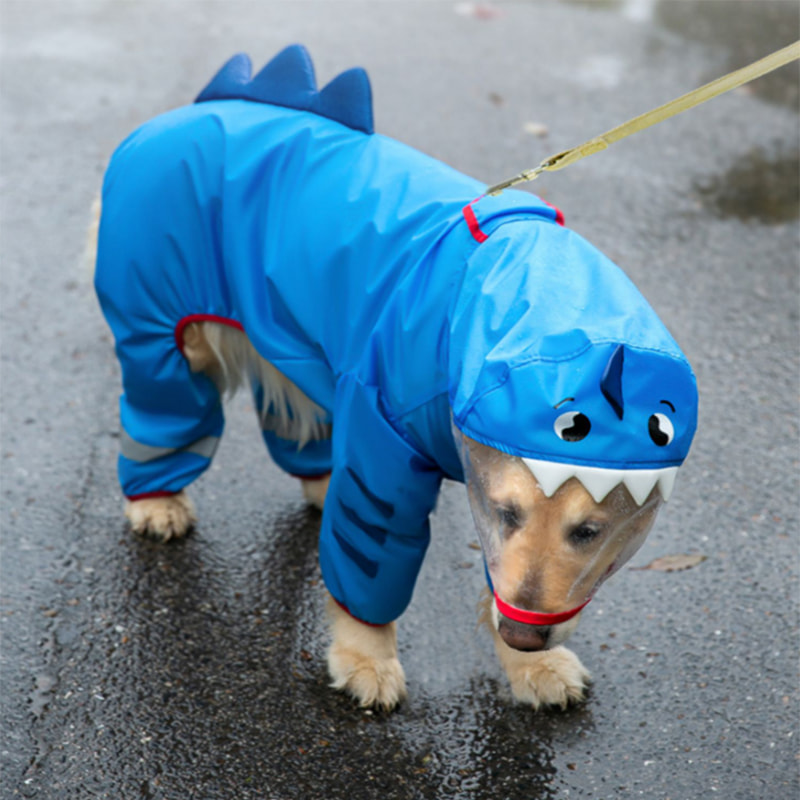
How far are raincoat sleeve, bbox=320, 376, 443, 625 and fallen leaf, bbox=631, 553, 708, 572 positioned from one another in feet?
3.18

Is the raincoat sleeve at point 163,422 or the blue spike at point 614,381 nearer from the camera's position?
the blue spike at point 614,381

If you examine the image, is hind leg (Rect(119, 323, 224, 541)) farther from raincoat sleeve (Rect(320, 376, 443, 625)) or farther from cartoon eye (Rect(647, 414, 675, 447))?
cartoon eye (Rect(647, 414, 675, 447))

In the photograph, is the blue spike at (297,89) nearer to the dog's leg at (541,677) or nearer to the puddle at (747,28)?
the dog's leg at (541,677)

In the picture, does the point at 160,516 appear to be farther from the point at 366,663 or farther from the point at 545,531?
the point at 545,531

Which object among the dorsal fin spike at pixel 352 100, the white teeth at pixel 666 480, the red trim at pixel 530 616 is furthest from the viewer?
the dorsal fin spike at pixel 352 100

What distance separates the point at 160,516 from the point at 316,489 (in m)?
0.49

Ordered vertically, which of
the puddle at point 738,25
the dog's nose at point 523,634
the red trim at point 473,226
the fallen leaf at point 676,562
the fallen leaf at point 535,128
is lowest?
the puddle at point 738,25

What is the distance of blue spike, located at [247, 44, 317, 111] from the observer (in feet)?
9.45

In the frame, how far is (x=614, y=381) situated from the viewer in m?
1.83

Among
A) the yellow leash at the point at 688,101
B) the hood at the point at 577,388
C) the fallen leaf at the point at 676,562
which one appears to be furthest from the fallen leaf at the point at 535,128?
the hood at the point at 577,388

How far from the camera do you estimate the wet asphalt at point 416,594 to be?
262cm

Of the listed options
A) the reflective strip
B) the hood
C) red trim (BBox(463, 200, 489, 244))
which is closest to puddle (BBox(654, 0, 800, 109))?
the reflective strip

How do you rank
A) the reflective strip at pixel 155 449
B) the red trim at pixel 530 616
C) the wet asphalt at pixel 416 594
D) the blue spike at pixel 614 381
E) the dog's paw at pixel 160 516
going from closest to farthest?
the blue spike at pixel 614 381 → the red trim at pixel 530 616 → the wet asphalt at pixel 416 594 → the reflective strip at pixel 155 449 → the dog's paw at pixel 160 516

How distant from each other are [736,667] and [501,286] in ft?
4.72
